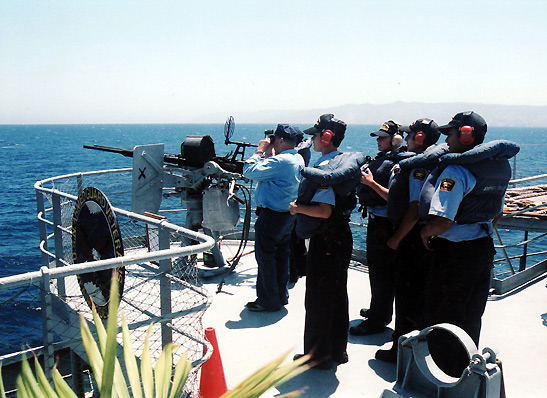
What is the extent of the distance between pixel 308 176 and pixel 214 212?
3083 millimetres

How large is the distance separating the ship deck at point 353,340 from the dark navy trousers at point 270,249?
209 mm

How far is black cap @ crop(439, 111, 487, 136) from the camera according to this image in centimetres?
351

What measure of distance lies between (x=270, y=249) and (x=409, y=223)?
1780 millimetres

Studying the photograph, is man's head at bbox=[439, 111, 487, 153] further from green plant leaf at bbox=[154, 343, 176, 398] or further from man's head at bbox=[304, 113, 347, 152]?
green plant leaf at bbox=[154, 343, 176, 398]

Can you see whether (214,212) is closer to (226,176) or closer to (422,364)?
(226,176)

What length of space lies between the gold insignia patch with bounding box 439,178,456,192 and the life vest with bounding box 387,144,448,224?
0.59 metres

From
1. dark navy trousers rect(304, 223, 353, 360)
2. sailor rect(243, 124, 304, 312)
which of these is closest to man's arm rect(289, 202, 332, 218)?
dark navy trousers rect(304, 223, 353, 360)

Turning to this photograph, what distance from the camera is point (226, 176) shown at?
680 centimetres

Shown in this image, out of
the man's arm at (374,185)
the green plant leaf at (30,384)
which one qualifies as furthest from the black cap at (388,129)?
the green plant leaf at (30,384)

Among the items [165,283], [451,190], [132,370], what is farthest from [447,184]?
[132,370]

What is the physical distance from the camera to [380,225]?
484cm

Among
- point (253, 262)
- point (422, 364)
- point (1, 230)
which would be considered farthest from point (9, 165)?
point (422, 364)

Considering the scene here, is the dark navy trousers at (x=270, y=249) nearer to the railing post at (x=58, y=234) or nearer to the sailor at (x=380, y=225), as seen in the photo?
the sailor at (x=380, y=225)

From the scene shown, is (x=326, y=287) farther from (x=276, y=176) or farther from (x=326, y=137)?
(x=276, y=176)
